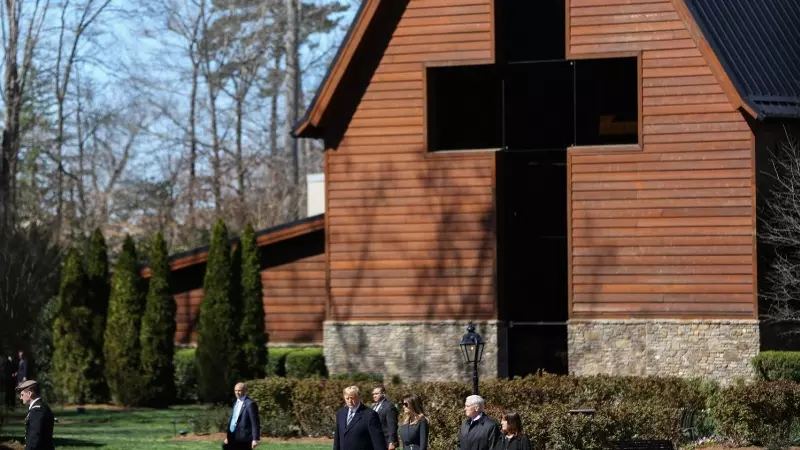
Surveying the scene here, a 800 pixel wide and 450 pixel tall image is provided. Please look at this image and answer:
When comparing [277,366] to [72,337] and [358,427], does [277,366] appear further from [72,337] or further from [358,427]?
[358,427]

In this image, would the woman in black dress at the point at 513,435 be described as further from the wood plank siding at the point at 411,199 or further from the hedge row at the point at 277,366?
the hedge row at the point at 277,366

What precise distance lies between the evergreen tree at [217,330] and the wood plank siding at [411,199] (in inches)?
108

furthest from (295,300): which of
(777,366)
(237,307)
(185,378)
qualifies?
(777,366)

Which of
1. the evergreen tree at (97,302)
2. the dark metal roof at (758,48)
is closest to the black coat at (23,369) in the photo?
the evergreen tree at (97,302)

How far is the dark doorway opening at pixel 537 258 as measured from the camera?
38.2 meters

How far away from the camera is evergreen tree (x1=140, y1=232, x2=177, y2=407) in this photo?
3806cm

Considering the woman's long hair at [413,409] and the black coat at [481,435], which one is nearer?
the black coat at [481,435]

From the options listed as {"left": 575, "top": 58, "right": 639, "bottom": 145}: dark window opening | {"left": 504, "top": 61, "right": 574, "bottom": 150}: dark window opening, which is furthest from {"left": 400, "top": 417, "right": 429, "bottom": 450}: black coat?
{"left": 504, "top": 61, "right": 574, "bottom": 150}: dark window opening

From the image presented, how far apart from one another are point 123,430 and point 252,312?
7099 millimetres

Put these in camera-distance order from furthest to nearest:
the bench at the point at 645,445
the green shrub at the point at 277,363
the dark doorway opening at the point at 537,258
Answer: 1. the dark doorway opening at the point at 537,258
2. the green shrub at the point at 277,363
3. the bench at the point at 645,445

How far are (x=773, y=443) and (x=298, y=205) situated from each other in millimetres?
38668

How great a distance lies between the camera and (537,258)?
3934cm

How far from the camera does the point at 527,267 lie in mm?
39219

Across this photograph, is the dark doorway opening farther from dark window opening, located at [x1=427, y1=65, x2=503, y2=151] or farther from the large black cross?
dark window opening, located at [x1=427, y1=65, x2=503, y2=151]
